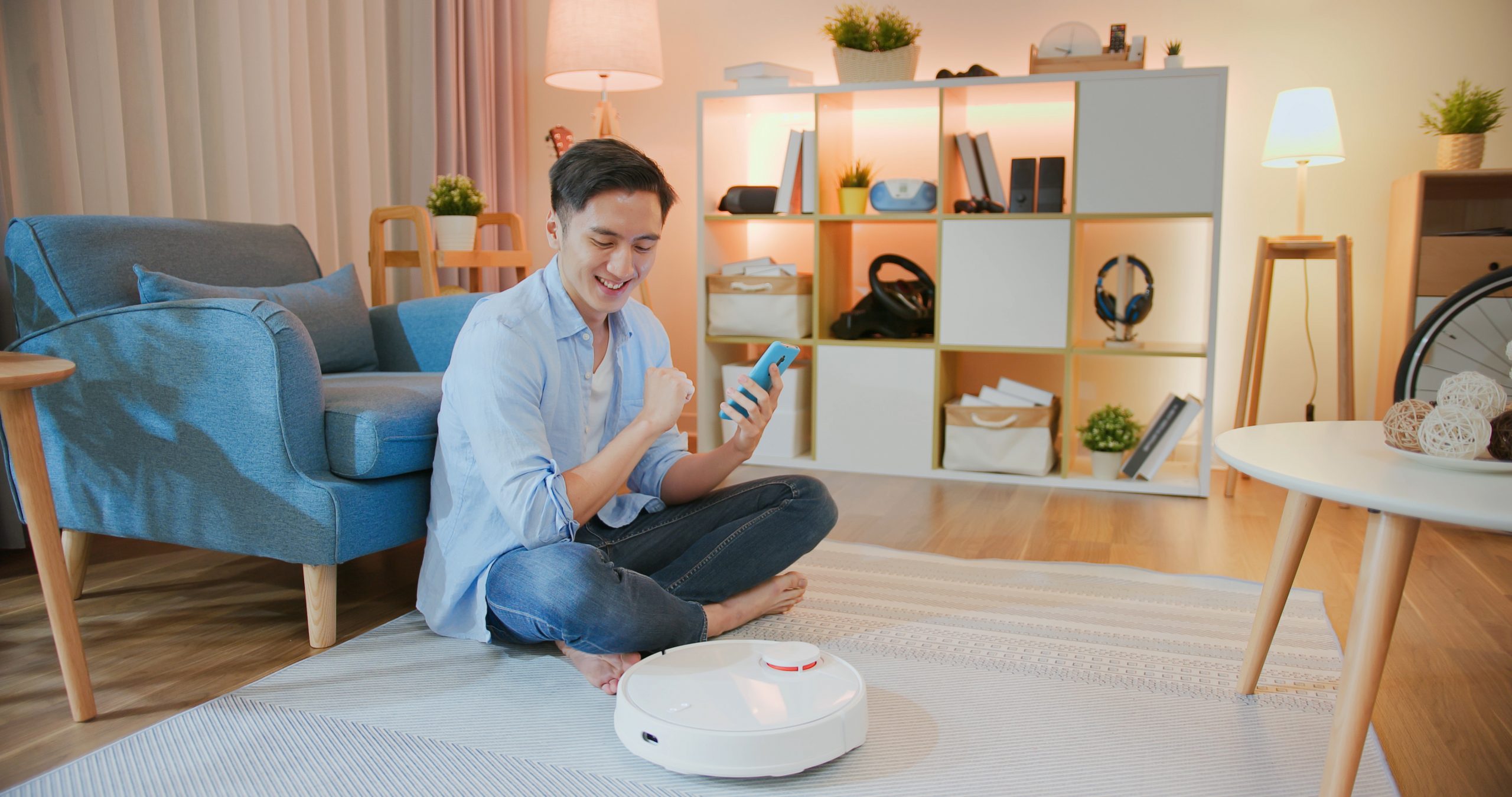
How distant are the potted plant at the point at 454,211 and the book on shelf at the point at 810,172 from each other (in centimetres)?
100

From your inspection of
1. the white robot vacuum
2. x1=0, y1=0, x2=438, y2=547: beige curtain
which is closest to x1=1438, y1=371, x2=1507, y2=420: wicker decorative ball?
the white robot vacuum

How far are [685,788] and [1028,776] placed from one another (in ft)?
1.37

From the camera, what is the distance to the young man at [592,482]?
1391mm

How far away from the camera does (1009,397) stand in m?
3.06

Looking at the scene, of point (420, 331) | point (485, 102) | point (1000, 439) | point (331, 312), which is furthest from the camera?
point (485, 102)

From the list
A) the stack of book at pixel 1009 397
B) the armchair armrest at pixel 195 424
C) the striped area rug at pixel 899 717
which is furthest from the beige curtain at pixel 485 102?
the striped area rug at pixel 899 717

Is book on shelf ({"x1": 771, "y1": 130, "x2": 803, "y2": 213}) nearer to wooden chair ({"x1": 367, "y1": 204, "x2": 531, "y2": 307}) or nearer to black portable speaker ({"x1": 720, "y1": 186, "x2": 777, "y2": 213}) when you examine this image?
black portable speaker ({"x1": 720, "y1": 186, "x2": 777, "y2": 213})

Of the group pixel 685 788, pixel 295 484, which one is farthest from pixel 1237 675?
pixel 295 484

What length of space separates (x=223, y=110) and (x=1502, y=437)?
2925mm

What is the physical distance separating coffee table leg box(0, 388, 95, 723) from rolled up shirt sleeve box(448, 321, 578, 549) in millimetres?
545

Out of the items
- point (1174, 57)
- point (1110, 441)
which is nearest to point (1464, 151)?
point (1174, 57)

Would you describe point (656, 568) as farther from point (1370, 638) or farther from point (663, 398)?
point (1370, 638)

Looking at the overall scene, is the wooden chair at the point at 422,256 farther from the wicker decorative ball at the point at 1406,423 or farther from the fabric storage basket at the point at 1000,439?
the wicker decorative ball at the point at 1406,423

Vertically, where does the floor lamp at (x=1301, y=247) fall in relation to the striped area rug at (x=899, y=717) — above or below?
above
